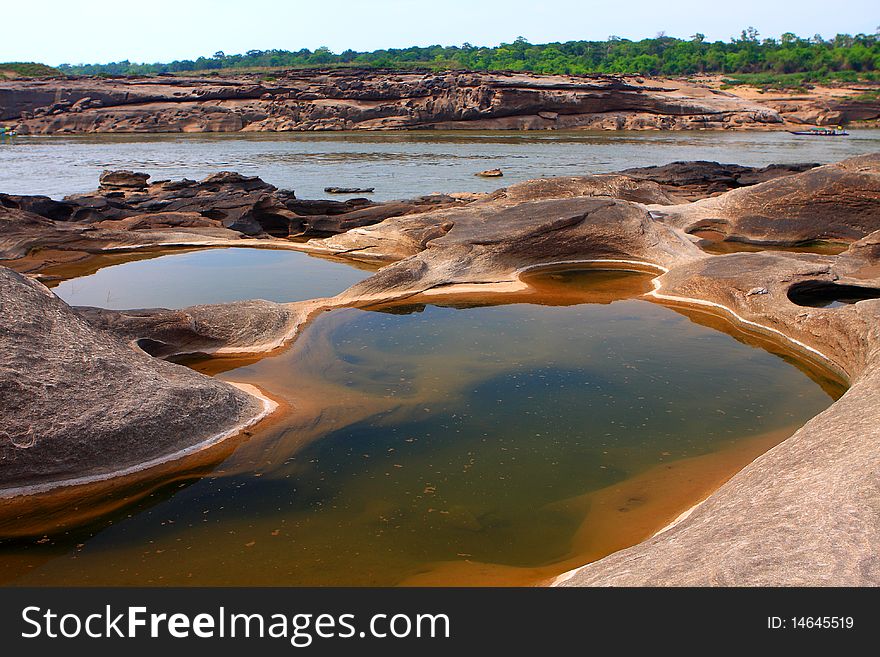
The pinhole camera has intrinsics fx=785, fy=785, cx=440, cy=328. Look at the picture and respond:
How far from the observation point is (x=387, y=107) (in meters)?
54.8

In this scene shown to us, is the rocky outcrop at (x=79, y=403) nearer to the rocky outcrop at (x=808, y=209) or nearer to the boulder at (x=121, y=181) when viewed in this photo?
the rocky outcrop at (x=808, y=209)

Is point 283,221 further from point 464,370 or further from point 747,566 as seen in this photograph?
point 747,566

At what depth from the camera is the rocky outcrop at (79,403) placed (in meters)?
5.13

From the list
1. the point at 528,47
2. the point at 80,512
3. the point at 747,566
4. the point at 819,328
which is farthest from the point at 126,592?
the point at 528,47

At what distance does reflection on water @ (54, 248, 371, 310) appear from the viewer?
1036 cm

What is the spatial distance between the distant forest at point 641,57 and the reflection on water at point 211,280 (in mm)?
74440

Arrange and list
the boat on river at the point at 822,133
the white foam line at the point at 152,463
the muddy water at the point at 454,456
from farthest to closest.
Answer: the boat on river at the point at 822,133 → the white foam line at the point at 152,463 → the muddy water at the point at 454,456

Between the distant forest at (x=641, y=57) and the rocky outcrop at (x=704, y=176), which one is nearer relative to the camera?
the rocky outcrop at (x=704, y=176)

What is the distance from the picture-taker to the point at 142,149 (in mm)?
41625

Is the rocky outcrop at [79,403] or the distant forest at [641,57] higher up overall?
the distant forest at [641,57]

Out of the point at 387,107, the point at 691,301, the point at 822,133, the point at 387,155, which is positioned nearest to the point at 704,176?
→ the point at 691,301

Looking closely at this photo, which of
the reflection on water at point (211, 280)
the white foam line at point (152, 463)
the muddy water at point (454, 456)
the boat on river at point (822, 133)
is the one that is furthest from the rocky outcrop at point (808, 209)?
the boat on river at point (822, 133)

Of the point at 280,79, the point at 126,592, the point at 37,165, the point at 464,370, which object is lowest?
the point at 126,592

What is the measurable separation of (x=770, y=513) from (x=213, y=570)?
9.58ft
